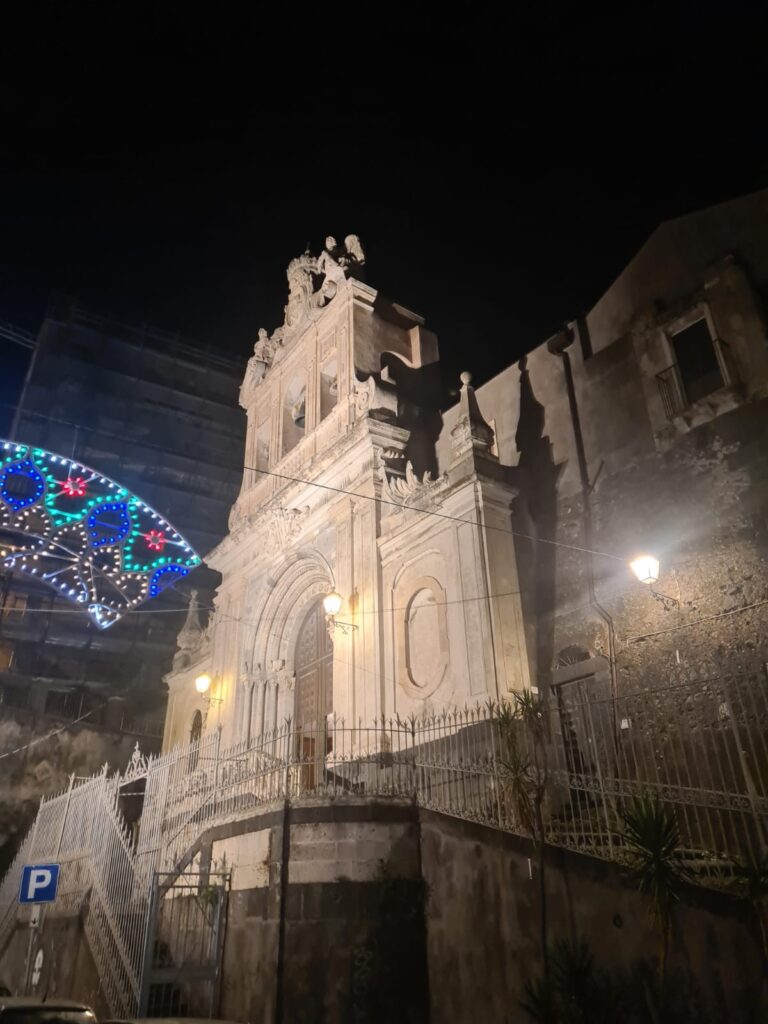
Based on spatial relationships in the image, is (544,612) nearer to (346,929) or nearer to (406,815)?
(406,815)

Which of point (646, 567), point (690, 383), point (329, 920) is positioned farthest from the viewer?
point (690, 383)

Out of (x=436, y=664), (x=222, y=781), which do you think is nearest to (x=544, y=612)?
(x=436, y=664)

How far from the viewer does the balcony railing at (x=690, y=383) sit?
38.4 feet

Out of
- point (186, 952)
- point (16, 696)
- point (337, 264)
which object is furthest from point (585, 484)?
point (16, 696)

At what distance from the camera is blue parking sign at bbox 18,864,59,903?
10.2 meters

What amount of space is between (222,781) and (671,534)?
860 cm

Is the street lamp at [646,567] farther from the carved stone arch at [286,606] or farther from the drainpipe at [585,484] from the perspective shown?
the carved stone arch at [286,606]

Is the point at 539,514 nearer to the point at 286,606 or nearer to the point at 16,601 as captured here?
the point at 286,606

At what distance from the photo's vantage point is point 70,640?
1128 inches

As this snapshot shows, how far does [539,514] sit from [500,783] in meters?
6.75

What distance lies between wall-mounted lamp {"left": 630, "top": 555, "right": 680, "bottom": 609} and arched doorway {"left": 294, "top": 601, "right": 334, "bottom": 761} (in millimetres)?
7816

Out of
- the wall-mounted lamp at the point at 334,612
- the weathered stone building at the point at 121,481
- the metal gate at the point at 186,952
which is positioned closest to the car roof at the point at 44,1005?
the metal gate at the point at 186,952

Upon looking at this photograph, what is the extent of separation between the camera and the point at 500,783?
8.62 meters

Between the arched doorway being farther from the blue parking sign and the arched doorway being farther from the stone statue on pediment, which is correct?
the stone statue on pediment
